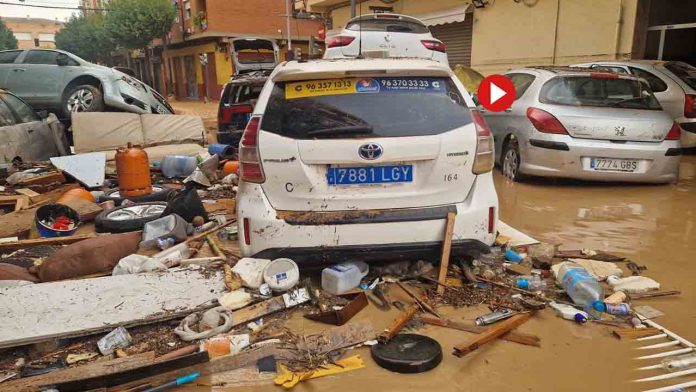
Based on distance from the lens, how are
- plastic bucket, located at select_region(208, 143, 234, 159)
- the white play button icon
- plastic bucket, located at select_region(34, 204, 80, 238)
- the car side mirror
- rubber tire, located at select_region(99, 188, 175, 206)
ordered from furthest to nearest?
the car side mirror < plastic bucket, located at select_region(208, 143, 234, 159) < the white play button icon < rubber tire, located at select_region(99, 188, 175, 206) < plastic bucket, located at select_region(34, 204, 80, 238)

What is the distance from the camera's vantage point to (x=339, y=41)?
10.2 metres

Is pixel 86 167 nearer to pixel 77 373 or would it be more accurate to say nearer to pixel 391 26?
pixel 77 373

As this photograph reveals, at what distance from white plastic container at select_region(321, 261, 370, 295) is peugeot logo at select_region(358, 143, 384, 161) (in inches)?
33.3

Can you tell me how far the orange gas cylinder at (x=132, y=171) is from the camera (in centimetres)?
670

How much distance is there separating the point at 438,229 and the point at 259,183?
4.08ft

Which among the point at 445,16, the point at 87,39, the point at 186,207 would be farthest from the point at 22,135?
the point at 87,39

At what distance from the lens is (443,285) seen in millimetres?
3586

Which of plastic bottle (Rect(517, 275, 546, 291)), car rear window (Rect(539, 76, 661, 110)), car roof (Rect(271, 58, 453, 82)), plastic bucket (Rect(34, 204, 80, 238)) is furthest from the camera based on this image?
car rear window (Rect(539, 76, 661, 110))

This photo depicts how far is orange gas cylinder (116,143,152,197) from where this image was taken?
22.0 ft

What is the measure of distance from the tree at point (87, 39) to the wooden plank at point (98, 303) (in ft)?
170

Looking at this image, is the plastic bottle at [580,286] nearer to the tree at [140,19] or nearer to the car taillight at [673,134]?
the car taillight at [673,134]

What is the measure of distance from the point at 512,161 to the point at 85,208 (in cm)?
595

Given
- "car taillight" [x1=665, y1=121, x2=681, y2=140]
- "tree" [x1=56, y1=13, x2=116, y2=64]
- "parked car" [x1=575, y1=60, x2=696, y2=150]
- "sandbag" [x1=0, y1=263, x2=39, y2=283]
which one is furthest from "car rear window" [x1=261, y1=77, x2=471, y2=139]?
"tree" [x1=56, y1=13, x2=116, y2=64]

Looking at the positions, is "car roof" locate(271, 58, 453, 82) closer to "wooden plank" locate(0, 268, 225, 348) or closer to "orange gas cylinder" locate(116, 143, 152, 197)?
"wooden plank" locate(0, 268, 225, 348)
